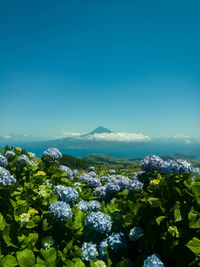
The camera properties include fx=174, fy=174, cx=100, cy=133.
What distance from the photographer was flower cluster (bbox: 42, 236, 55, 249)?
3490 mm

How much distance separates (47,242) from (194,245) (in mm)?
2708

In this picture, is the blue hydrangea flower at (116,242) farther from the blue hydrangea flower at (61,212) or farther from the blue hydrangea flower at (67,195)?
the blue hydrangea flower at (67,195)

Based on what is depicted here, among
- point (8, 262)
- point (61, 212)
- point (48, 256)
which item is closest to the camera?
point (8, 262)

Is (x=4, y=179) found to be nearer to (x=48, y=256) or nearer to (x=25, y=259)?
(x=25, y=259)

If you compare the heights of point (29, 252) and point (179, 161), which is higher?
point (179, 161)

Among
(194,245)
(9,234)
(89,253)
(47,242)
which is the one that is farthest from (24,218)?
(194,245)

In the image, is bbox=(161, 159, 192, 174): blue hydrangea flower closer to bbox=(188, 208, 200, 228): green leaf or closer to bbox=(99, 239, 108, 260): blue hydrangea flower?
bbox=(188, 208, 200, 228): green leaf

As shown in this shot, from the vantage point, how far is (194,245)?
104 inches

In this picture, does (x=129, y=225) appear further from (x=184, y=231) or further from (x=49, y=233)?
(x=49, y=233)

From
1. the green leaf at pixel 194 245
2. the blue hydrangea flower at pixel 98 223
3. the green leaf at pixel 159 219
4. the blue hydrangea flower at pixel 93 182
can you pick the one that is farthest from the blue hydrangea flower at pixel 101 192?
the green leaf at pixel 194 245

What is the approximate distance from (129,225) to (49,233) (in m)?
1.76

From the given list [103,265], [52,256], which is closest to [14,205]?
[52,256]

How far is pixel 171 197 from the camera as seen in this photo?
3547 mm

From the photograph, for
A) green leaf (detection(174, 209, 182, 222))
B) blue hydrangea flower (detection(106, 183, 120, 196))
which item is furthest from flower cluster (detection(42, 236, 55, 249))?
blue hydrangea flower (detection(106, 183, 120, 196))
